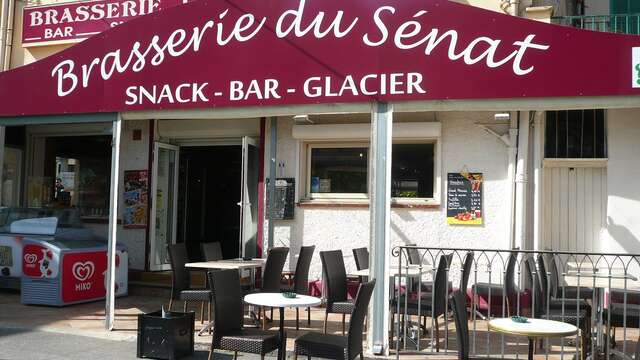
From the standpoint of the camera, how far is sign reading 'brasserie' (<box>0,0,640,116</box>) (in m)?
5.71

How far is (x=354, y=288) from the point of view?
8.66m

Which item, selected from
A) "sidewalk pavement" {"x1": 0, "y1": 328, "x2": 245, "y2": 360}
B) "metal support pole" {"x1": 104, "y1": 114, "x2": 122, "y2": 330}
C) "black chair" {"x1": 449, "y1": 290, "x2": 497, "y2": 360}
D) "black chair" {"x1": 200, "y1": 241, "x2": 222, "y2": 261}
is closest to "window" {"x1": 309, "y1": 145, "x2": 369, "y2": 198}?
"black chair" {"x1": 200, "y1": 241, "x2": 222, "y2": 261}

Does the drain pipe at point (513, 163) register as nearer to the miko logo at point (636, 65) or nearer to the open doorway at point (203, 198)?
the miko logo at point (636, 65)

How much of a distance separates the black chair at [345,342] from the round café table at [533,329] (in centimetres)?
96

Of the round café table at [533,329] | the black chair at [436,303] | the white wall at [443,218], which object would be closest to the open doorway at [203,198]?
the white wall at [443,218]

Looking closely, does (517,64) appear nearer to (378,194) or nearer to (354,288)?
(378,194)

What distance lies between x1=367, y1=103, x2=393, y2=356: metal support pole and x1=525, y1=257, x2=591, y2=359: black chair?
4.35 ft

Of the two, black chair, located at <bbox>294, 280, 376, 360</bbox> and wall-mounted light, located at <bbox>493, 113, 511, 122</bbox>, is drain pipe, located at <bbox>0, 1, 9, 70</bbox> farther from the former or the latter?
black chair, located at <bbox>294, 280, 376, 360</bbox>

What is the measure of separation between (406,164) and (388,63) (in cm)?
285

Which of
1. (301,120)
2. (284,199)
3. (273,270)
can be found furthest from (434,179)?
(273,270)

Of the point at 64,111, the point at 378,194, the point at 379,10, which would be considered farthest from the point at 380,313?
the point at 64,111

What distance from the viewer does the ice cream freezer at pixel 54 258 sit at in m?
8.51

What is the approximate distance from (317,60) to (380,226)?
5.69 ft

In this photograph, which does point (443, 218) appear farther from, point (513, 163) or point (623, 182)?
point (623, 182)
